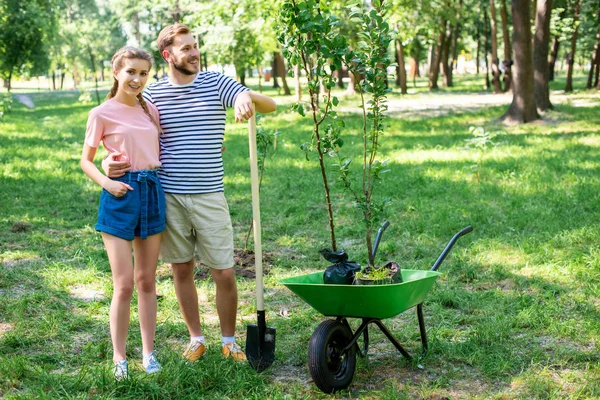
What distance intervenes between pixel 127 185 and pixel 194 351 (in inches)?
41.8

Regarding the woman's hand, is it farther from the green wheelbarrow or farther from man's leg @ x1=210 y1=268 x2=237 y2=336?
the green wheelbarrow

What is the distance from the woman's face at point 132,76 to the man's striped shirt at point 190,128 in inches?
6.9

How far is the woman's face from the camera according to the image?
3.45 meters

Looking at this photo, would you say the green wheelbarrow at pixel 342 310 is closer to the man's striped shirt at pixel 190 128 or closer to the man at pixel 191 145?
the man at pixel 191 145

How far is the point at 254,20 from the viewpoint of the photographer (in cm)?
1866

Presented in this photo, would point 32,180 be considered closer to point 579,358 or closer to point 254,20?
Answer: point 579,358

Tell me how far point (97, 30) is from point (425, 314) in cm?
4846

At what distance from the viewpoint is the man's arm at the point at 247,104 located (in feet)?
11.2

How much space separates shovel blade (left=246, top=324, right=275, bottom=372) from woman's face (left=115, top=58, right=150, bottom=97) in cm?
139

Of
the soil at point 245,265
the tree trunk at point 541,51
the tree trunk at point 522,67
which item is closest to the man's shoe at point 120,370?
the soil at point 245,265

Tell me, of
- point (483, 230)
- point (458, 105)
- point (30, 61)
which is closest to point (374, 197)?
point (483, 230)

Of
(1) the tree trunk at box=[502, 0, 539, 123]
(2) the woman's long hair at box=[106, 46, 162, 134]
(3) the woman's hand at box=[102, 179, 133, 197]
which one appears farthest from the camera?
(1) the tree trunk at box=[502, 0, 539, 123]

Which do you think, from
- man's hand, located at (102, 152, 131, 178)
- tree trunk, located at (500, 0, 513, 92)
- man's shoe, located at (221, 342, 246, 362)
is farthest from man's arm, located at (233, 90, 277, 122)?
tree trunk, located at (500, 0, 513, 92)

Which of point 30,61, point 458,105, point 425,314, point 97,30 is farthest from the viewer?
point 97,30
